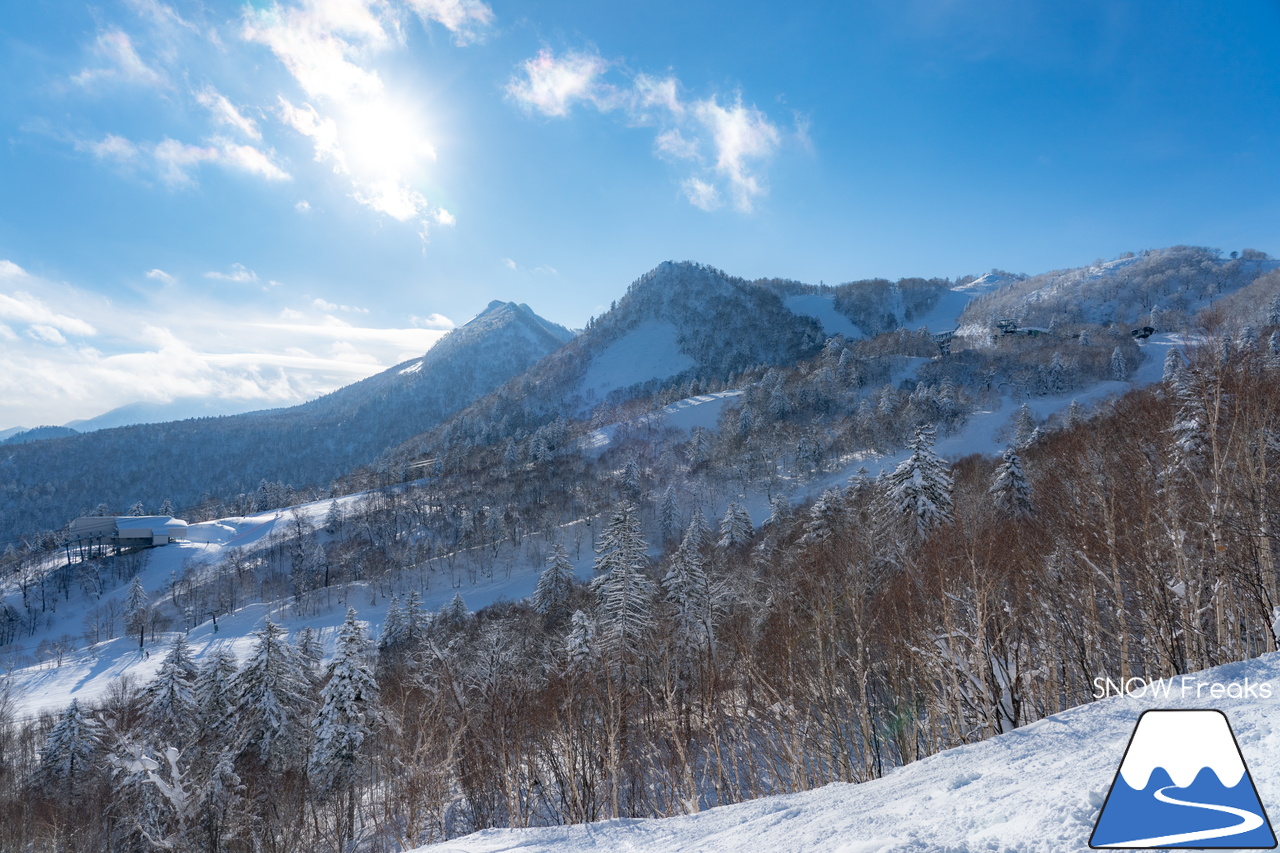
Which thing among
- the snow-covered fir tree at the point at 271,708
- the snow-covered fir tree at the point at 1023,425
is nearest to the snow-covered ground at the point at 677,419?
the snow-covered fir tree at the point at 1023,425

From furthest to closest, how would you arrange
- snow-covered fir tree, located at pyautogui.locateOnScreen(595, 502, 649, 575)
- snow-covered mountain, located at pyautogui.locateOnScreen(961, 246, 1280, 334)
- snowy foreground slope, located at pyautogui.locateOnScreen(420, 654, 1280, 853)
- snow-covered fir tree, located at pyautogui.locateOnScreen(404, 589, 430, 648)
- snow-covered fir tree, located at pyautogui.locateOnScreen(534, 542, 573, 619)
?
snow-covered mountain, located at pyautogui.locateOnScreen(961, 246, 1280, 334) < snow-covered fir tree, located at pyautogui.locateOnScreen(404, 589, 430, 648) < snow-covered fir tree, located at pyautogui.locateOnScreen(534, 542, 573, 619) < snow-covered fir tree, located at pyautogui.locateOnScreen(595, 502, 649, 575) < snowy foreground slope, located at pyautogui.locateOnScreen(420, 654, 1280, 853)

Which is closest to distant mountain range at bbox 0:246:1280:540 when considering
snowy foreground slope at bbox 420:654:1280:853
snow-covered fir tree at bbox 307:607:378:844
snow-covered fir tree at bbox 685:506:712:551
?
snow-covered fir tree at bbox 685:506:712:551

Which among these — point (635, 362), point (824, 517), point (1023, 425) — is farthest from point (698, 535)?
point (635, 362)

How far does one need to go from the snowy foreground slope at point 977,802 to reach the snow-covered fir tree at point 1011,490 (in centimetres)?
2382

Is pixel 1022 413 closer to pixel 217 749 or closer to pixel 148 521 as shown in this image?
pixel 217 749

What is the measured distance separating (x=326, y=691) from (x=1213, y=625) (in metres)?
25.8

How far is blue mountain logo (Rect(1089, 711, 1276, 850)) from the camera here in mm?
2781

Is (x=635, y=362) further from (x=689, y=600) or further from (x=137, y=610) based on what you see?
(x=689, y=600)

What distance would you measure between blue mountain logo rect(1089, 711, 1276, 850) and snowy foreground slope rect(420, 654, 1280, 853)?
0.12m

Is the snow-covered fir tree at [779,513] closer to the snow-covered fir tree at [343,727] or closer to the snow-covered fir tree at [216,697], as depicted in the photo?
the snow-covered fir tree at [343,727]

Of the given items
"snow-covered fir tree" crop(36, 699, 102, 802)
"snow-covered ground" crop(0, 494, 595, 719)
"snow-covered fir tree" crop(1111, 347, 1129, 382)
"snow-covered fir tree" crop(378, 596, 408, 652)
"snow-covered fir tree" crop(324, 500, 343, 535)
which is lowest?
"snow-covered ground" crop(0, 494, 595, 719)

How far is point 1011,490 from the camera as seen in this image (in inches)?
1030

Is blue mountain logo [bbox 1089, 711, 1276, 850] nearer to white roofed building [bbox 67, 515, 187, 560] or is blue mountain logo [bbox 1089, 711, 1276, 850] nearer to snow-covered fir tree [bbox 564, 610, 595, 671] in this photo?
snow-covered fir tree [bbox 564, 610, 595, 671]

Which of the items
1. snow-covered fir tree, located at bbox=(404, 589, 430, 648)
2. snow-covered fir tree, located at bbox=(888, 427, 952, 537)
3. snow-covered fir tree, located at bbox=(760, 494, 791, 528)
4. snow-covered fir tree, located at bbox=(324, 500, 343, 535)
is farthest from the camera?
snow-covered fir tree, located at bbox=(324, 500, 343, 535)
